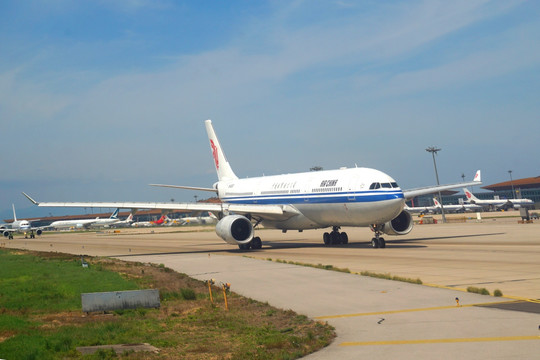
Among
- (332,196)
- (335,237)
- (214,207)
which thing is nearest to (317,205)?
(332,196)

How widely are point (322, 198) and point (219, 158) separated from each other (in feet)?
55.7

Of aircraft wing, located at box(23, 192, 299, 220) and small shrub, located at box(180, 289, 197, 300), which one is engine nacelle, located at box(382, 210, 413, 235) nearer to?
aircraft wing, located at box(23, 192, 299, 220)

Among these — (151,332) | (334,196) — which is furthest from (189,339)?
(334,196)

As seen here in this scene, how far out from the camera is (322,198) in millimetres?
36844

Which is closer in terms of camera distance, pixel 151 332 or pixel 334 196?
pixel 151 332

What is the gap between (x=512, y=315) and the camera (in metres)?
12.0

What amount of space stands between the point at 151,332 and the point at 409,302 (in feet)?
20.7

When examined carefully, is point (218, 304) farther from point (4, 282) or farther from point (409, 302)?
point (4, 282)

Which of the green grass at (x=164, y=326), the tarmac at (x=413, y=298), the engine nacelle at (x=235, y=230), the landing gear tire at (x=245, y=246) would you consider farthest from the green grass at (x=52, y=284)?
the landing gear tire at (x=245, y=246)

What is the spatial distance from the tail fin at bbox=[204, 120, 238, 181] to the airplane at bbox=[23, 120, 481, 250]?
19.3 ft

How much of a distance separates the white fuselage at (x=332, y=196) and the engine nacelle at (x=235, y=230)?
4057 millimetres

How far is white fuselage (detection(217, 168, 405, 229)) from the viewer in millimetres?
33156

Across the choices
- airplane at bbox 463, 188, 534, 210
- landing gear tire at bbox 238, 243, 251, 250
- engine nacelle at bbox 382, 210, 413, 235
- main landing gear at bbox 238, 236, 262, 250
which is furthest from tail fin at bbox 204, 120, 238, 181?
airplane at bbox 463, 188, 534, 210

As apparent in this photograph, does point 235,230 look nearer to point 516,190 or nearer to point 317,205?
point 317,205
